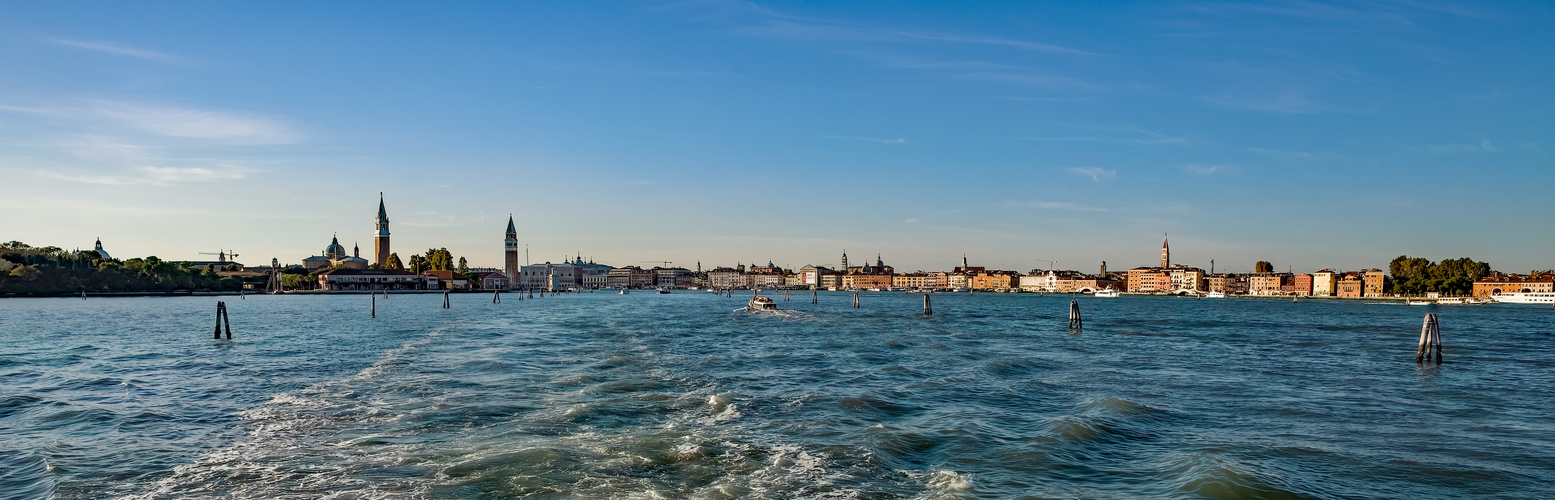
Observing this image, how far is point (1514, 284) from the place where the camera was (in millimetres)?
140750

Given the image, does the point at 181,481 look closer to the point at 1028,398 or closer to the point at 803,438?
the point at 803,438

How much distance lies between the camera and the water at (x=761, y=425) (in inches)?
419

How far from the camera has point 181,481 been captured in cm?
1041

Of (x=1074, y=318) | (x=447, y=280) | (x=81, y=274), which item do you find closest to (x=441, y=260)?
(x=447, y=280)

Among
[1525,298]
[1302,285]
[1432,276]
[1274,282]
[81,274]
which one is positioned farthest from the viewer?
[1274,282]

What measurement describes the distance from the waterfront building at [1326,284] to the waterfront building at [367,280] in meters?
181

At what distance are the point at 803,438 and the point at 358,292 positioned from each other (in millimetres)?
162576

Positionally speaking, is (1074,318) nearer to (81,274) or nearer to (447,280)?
(81,274)

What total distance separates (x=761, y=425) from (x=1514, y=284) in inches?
6802

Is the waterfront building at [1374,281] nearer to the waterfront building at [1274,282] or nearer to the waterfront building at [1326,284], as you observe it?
the waterfront building at [1326,284]

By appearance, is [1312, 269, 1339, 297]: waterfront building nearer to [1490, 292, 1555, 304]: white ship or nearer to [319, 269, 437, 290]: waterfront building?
[1490, 292, 1555, 304]: white ship

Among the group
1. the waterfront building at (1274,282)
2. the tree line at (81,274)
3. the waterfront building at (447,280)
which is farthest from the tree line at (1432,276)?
the tree line at (81,274)

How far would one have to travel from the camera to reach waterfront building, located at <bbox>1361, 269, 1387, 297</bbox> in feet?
528

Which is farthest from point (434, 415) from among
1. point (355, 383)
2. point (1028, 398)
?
point (1028, 398)
